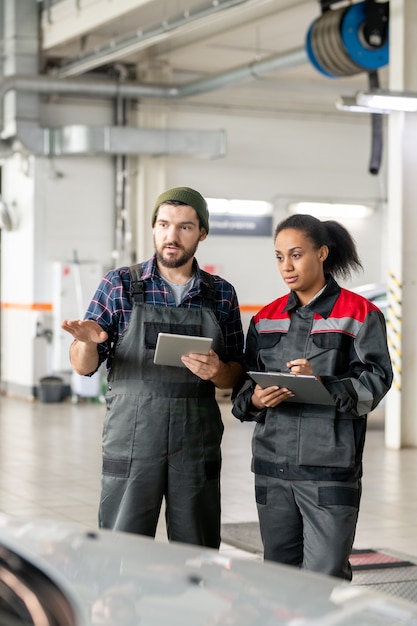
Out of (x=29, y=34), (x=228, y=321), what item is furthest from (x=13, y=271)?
(x=228, y=321)

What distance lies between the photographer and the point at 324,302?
3742mm

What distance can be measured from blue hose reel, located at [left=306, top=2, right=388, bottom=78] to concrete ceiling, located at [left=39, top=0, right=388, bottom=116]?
696 mm

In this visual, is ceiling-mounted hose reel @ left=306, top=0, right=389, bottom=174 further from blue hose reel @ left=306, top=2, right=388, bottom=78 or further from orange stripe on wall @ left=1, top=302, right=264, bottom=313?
orange stripe on wall @ left=1, top=302, right=264, bottom=313

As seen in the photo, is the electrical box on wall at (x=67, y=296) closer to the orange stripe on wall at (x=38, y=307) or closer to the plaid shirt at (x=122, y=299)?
the orange stripe on wall at (x=38, y=307)

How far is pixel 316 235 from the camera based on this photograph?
3.76 meters

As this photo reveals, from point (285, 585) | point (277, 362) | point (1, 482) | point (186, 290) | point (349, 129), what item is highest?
point (349, 129)

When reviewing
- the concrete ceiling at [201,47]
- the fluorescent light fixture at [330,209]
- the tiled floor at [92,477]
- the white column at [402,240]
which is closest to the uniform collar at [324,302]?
the tiled floor at [92,477]

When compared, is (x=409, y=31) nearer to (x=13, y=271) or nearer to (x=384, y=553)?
(x=384, y=553)

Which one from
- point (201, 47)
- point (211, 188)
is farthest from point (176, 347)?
point (211, 188)

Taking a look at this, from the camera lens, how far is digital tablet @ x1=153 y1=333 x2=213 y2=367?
3525 millimetres

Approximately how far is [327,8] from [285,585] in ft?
32.2

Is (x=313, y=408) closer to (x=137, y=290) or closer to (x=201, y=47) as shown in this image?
(x=137, y=290)

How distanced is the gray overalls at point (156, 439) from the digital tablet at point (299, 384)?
0.28 metres

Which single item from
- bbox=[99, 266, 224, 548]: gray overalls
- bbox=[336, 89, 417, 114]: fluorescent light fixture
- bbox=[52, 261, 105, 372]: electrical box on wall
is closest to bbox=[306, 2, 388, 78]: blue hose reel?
bbox=[336, 89, 417, 114]: fluorescent light fixture
